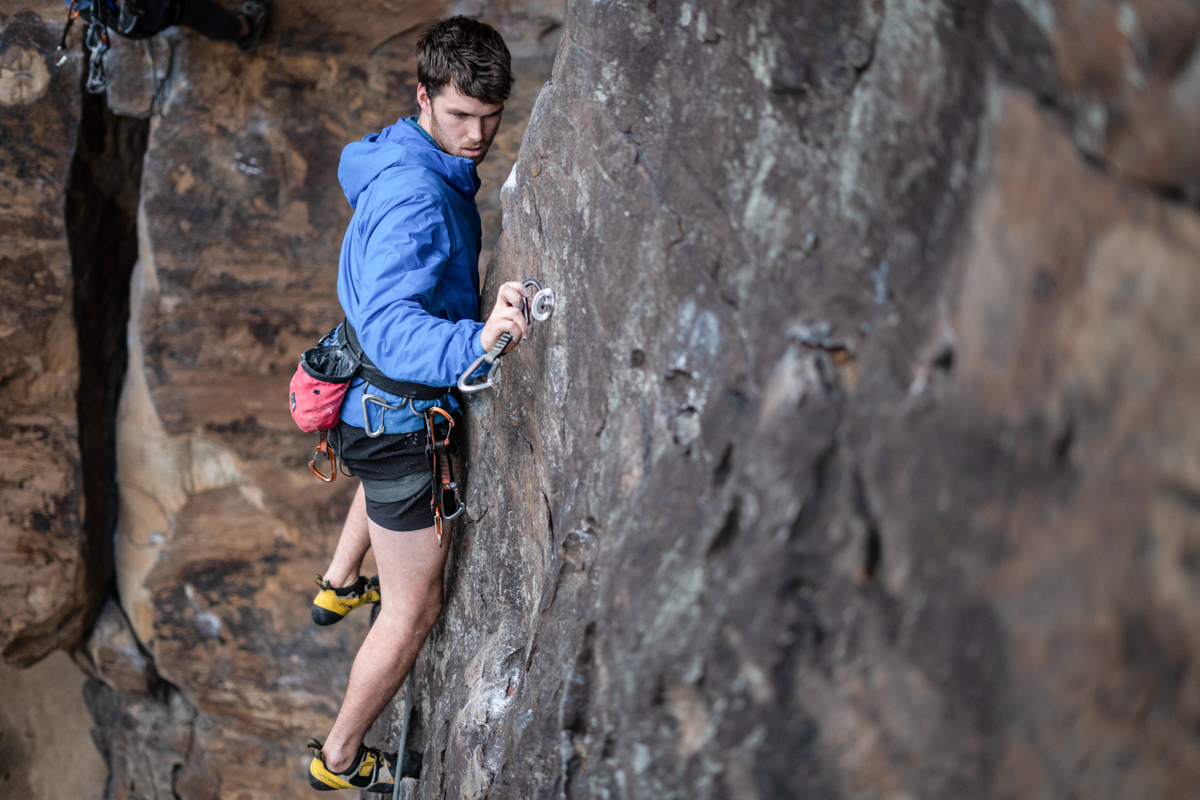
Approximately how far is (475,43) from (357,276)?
2.20 feet

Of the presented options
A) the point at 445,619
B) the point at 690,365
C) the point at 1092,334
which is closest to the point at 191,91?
the point at 445,619

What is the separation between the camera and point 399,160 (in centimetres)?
209

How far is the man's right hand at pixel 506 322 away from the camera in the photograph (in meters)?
1.78

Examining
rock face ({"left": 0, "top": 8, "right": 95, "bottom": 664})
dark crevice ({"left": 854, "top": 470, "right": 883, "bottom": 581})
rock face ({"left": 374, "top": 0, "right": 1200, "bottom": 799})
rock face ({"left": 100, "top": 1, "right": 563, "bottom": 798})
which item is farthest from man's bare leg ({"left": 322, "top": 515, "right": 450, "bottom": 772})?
rock face ({"left": 0, "top": 8, "right": 95, "bottom": 664})

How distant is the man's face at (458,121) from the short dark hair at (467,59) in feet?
0.09

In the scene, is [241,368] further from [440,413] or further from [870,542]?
[870,542]

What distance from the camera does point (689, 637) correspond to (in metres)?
1.46

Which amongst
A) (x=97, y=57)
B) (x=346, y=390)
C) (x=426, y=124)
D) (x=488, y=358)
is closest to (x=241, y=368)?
(x=97, y=57)

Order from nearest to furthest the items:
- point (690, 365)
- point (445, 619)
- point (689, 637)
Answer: point (689, 637)
point (690, 365)
point (445, 619)

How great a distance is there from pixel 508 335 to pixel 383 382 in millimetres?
661

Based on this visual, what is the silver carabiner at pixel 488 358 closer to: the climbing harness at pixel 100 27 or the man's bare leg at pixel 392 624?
the man's bare leg at pixel 392 624

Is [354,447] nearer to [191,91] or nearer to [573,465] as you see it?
[573,465]

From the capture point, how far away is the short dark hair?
2.06 metres

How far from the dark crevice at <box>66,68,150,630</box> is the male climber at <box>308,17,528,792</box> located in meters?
2.40
